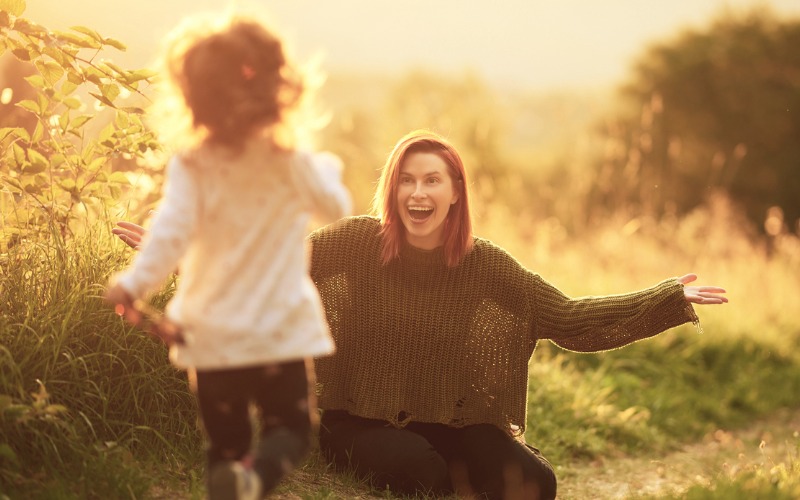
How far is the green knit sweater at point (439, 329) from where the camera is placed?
3.59 metres

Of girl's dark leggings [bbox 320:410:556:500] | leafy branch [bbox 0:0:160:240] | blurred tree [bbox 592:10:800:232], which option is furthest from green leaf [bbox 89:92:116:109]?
blurred tree [bbox 592:10:800:232]

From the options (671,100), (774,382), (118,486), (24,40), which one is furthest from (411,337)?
(671,100)

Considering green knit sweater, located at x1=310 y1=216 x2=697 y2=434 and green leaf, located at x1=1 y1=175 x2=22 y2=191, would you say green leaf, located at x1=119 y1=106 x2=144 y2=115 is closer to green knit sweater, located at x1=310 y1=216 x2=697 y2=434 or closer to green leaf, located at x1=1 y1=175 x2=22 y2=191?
green leaf, located at x1=1 y1=175 x2=22 y2=191

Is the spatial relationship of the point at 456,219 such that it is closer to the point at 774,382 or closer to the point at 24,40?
the point at 24,40

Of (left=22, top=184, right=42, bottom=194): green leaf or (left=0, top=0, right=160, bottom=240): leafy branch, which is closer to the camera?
(left=0, top=0, right=160, bottom=240): leafy branch

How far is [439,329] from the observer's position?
362cm

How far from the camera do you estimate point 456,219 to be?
3.62m

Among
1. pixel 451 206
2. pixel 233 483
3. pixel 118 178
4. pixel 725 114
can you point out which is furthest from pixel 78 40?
pixel 725 114

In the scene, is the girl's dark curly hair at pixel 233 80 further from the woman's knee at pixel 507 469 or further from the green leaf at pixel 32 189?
the woman's knee at pixel 507 469

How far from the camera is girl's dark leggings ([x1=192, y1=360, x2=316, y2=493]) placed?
2232 millimetres

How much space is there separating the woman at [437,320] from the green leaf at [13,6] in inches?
55.9

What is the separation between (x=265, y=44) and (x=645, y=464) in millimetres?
3552

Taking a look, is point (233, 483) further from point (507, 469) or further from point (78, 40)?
point (78, 40)

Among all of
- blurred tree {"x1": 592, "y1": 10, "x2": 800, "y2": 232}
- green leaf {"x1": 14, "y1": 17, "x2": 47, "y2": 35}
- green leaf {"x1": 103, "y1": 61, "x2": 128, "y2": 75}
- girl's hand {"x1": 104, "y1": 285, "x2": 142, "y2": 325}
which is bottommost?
girl's hand {"x1": 104, "y1": 285, "x2": 142, "y2": 325}
